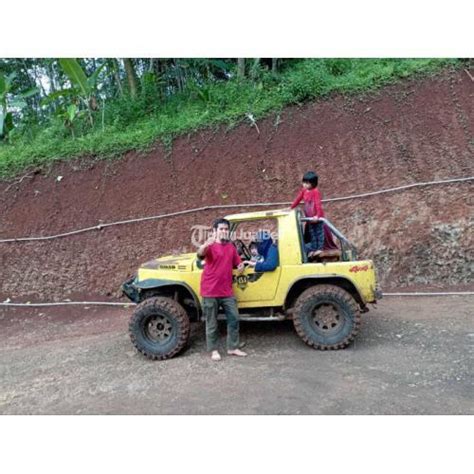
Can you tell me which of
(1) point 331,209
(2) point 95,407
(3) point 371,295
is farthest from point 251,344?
(1) point 331,209

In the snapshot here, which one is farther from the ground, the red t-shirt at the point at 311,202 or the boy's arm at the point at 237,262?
the red t-shirt at the point at 311,202

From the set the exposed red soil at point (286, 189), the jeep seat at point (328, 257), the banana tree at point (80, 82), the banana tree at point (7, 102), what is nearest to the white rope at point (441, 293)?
the exposed red soil at point (286, 189)

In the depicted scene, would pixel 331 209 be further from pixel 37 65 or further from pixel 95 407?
pixel 37 65

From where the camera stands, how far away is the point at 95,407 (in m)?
3.48

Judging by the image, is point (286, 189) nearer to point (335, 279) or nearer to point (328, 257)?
point (328, 257)

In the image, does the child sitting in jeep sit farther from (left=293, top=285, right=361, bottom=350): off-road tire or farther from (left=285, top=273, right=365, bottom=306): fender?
(left=293, top=285, right=361, bottom=350): off-road tire

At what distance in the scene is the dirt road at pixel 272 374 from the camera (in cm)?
327

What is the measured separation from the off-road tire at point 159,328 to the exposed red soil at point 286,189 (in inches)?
115

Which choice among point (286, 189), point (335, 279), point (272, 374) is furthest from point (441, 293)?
point (286, 189)

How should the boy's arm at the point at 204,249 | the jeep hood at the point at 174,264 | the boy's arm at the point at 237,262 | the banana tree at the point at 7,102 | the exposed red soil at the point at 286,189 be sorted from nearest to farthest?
the boy's arm at the point at 204,249
the boy's arm at the point at 237,262
the jeep hood at the point at 174,264
the exposed red soil at the point at 286,189
the banana tree at the point at 7,102

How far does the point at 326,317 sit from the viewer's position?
13.9 feet

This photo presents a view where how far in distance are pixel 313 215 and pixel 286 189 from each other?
3136 millimetres

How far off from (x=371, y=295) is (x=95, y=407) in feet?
9.38

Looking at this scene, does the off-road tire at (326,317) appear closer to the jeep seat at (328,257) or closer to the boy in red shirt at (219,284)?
the jeep seat at (328,257)
